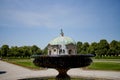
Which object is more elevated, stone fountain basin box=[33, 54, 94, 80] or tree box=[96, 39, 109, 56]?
tree box=[96, 39, 109, 56]

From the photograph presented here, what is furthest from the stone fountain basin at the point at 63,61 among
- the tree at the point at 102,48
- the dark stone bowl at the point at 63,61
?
the tree at the point at 102,48

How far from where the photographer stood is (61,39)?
1473cm

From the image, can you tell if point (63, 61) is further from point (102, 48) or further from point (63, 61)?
point (102, 48)

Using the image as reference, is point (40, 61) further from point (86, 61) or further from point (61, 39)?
point (61, 39)

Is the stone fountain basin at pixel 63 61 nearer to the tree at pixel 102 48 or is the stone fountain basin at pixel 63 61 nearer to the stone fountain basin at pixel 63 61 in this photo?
the stone fountain basin at pixel 63 61

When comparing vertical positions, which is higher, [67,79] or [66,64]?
[66,64]

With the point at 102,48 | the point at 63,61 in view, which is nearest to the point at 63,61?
the point at 63,61

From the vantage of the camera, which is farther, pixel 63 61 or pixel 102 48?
pixel 102 48

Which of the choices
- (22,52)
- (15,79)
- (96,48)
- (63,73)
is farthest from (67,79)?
(22,52)

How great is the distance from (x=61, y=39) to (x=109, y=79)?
5.88 m

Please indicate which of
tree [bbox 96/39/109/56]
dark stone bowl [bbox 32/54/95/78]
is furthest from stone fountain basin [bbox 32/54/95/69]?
tree [bbox 96/39/109/56]

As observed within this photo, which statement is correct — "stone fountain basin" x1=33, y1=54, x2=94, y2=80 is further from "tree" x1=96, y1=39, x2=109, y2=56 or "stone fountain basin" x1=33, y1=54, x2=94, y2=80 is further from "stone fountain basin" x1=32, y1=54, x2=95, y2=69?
"tree" x1=96, y1=39, x2=109, y2=56

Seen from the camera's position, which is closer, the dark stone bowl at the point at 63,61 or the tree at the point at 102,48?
the dark stone bowl at the point at 63,61

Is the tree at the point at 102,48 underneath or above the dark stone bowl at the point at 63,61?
above
